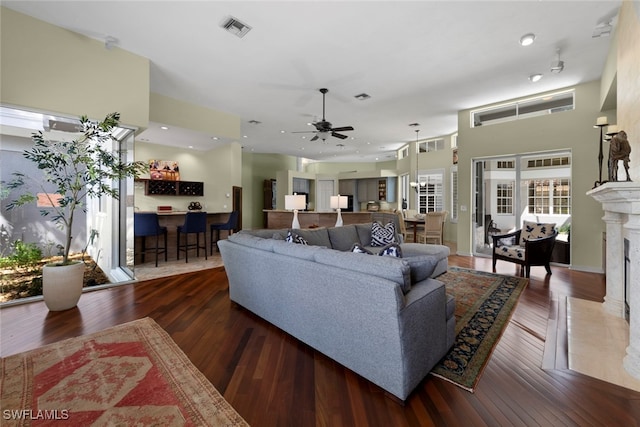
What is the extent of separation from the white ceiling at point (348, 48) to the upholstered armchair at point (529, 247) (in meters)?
2.61

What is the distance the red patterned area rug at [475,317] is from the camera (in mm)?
1994

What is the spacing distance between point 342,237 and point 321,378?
106 inches

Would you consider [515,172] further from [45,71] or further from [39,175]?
[39,175]

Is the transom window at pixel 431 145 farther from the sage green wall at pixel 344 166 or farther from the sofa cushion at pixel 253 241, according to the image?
the sofa cushion at pixel 253 241

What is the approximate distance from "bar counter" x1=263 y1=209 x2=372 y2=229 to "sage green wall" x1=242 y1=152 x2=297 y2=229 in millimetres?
2565

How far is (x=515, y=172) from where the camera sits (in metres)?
5.64

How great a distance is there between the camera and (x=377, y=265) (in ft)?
5.99

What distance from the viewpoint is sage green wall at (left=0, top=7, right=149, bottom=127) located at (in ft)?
10.2

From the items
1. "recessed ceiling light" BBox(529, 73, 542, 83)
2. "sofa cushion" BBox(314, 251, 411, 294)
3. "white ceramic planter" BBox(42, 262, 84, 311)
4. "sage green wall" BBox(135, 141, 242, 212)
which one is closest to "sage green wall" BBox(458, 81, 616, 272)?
"recessed ceiling light" BBox(529, 73, 542, 83)

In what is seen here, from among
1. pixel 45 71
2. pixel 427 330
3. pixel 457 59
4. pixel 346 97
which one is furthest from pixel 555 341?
pixel 45 71

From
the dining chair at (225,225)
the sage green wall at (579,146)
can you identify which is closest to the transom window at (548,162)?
the sage green wall at (579,146)

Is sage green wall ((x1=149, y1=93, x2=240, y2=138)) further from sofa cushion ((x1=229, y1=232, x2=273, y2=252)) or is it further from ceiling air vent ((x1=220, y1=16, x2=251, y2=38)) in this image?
sofa cushion ((x1=229, y1=232, x2=273, y2=252))

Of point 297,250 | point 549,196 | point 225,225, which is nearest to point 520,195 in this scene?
point 549,196

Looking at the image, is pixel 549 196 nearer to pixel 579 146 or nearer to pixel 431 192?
pixel 579 146
